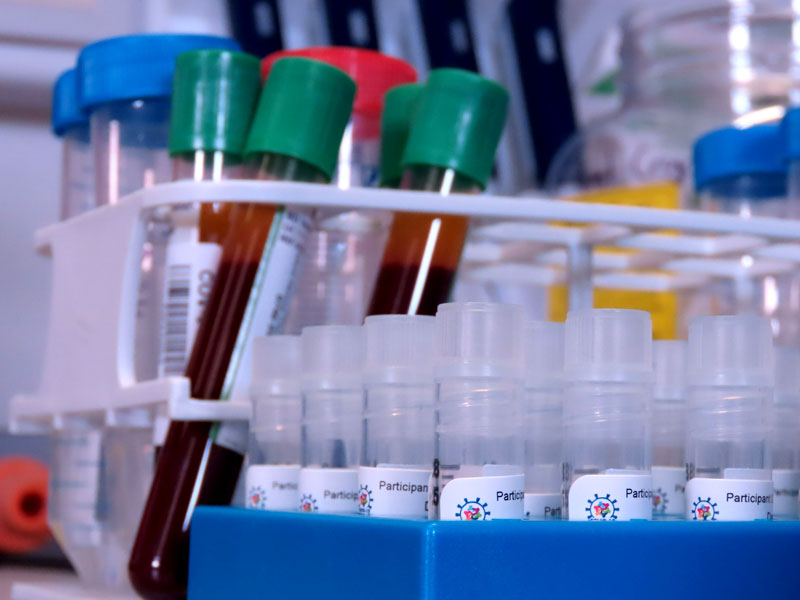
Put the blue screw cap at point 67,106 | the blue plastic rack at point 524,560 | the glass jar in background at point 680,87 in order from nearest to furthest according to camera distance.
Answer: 1. the blue plastic rack at point 524,560
2. the blue screw cap at point 67,106
3. the glass jar in background at point 680,87

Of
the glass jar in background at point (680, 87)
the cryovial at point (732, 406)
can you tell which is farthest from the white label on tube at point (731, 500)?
the glass jar in background at point (680, 87)

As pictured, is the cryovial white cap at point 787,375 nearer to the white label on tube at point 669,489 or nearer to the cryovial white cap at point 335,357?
the white label on tube at point 669,489

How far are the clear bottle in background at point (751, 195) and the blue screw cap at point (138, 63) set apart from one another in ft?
1.20

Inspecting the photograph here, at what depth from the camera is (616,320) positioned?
0.51 m

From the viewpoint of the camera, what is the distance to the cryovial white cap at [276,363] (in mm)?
593

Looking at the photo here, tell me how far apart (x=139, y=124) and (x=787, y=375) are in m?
0.43

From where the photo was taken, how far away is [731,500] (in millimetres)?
502

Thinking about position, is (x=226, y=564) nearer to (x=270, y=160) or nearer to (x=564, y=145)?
(x=270, y=160)

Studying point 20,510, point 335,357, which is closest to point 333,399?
point 335,357

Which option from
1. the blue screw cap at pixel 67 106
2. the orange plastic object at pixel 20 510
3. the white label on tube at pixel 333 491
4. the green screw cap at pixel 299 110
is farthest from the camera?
the orange plastic object at pixel 20 510

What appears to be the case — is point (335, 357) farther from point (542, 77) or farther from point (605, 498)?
point (542, 77)

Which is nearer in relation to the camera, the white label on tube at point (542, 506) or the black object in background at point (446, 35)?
the white label on tube at point (542, 506)

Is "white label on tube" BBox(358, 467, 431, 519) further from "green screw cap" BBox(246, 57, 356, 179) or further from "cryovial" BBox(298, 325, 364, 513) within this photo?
"green screw cap" BBox(246, 57, 356, 179)

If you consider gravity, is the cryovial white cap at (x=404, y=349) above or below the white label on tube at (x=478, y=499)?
above
